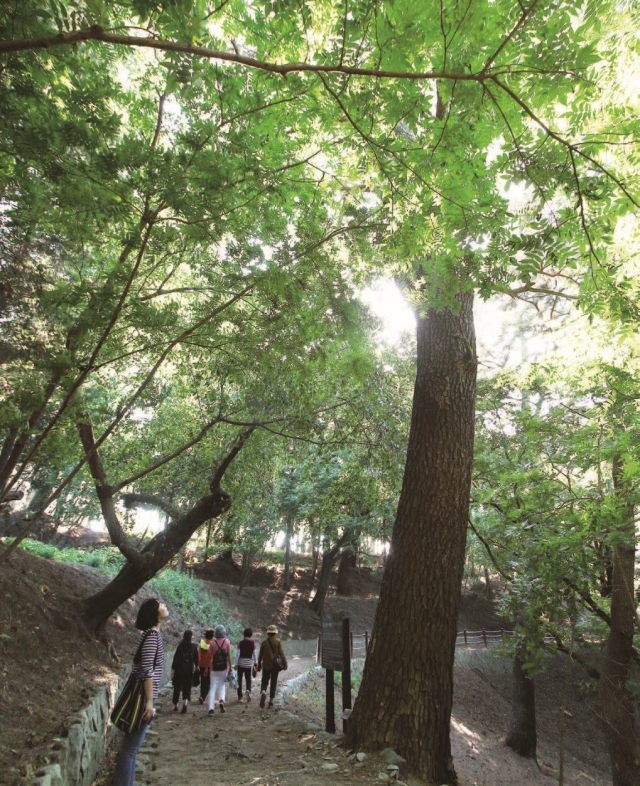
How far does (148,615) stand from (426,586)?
2.54 metres

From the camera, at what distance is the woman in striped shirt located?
3.55 m

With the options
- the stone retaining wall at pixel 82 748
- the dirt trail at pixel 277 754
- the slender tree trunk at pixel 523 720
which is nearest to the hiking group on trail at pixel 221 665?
the dirt trail at pixel 277 754

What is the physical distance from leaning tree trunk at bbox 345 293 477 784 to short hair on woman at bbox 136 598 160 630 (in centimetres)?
200

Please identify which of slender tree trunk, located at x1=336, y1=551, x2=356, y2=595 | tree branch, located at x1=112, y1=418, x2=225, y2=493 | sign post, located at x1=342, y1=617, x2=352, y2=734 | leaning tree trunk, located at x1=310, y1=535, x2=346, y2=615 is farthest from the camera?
slender tree trunk, located at x1=336, y1=551, x2=356, y2=595

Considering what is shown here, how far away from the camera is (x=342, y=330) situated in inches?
235

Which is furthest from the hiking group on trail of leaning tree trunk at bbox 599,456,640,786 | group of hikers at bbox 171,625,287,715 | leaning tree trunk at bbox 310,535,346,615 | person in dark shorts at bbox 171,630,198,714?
leaning tree trunk at bbox 310,535,346,615

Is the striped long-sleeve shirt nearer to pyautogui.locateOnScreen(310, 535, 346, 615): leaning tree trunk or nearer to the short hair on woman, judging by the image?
the short hair on woman

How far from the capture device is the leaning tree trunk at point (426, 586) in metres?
3.90

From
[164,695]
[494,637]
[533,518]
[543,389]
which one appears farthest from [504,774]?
[494,637]

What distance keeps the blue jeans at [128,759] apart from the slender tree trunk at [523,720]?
386 inches

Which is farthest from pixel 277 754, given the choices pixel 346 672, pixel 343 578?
pixel 343 578

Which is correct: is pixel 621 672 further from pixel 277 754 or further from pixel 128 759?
pixel 128 759

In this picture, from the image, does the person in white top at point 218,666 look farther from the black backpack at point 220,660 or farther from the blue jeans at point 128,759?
the blue jeans at point 128,759

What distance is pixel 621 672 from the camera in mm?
7633
